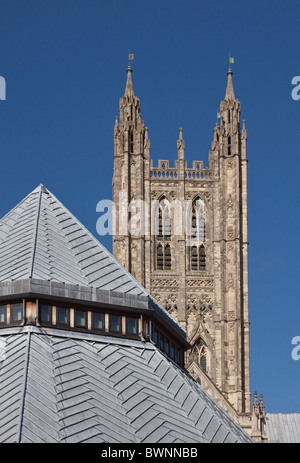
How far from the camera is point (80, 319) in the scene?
157 feet

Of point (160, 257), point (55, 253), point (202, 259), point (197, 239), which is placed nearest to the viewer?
point (55, 253)

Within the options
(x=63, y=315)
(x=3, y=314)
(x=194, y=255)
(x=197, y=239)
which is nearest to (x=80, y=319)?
(x=63, y=315)

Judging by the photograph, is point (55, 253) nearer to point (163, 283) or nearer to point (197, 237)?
point (163, 283)

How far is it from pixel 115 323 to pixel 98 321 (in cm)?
72

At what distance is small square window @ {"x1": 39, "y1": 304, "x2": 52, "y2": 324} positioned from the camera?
154 ft

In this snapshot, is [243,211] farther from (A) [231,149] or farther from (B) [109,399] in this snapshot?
(B) [109,399]

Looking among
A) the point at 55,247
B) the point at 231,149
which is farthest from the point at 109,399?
the point at 231,149

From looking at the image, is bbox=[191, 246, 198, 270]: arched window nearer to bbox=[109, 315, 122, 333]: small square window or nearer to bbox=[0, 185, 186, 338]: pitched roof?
bbox=[0, 185, 186, 338]: pitched roof

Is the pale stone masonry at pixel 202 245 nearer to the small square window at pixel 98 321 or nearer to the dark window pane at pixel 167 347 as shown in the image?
the dark window pane at pixel 167 347

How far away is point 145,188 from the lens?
119m

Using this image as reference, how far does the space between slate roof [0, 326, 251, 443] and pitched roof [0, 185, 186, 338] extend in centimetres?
200
